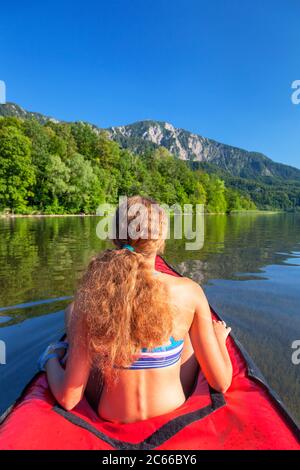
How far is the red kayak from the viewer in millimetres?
1784

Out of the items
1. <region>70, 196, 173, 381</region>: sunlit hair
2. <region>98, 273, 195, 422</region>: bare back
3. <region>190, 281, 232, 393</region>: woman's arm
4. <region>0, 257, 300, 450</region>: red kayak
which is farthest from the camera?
<region>190, 281, 232, 393</region>: woman's arm

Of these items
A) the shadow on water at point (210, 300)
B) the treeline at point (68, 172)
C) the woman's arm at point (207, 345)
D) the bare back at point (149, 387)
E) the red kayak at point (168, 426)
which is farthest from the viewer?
the treeline at point (68, 172)

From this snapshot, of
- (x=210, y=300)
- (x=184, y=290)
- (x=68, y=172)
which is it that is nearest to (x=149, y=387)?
(x=184, y=290)

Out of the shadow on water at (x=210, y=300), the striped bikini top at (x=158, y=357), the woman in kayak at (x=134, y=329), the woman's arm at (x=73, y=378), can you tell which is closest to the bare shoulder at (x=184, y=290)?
the woman in kayak at (x=134, y=329)

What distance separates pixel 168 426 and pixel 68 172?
160ft

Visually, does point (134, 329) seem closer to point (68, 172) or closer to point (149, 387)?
point (149, 387)

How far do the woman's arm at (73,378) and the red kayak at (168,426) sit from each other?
7 centimetres

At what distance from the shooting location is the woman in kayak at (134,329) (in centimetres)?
191

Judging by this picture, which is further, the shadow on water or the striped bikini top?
the shadow on water

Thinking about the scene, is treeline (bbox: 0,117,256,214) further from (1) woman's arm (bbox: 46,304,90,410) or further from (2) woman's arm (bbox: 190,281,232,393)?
(2) woman's arm (bbox: 190,281,232,393)

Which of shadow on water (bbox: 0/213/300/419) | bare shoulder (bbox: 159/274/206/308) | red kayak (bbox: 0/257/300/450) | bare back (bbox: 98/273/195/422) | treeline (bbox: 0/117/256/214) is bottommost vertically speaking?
shadow on water (bbox: 0/213/300/419)

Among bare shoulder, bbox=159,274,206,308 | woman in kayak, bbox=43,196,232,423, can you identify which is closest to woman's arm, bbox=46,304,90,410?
woman in kayak, bbox=43,196,232,423

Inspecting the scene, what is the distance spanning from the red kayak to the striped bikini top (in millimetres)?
350

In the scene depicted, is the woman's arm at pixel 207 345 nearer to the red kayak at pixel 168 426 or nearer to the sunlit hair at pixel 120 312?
the red kayak at pixel 168 426
